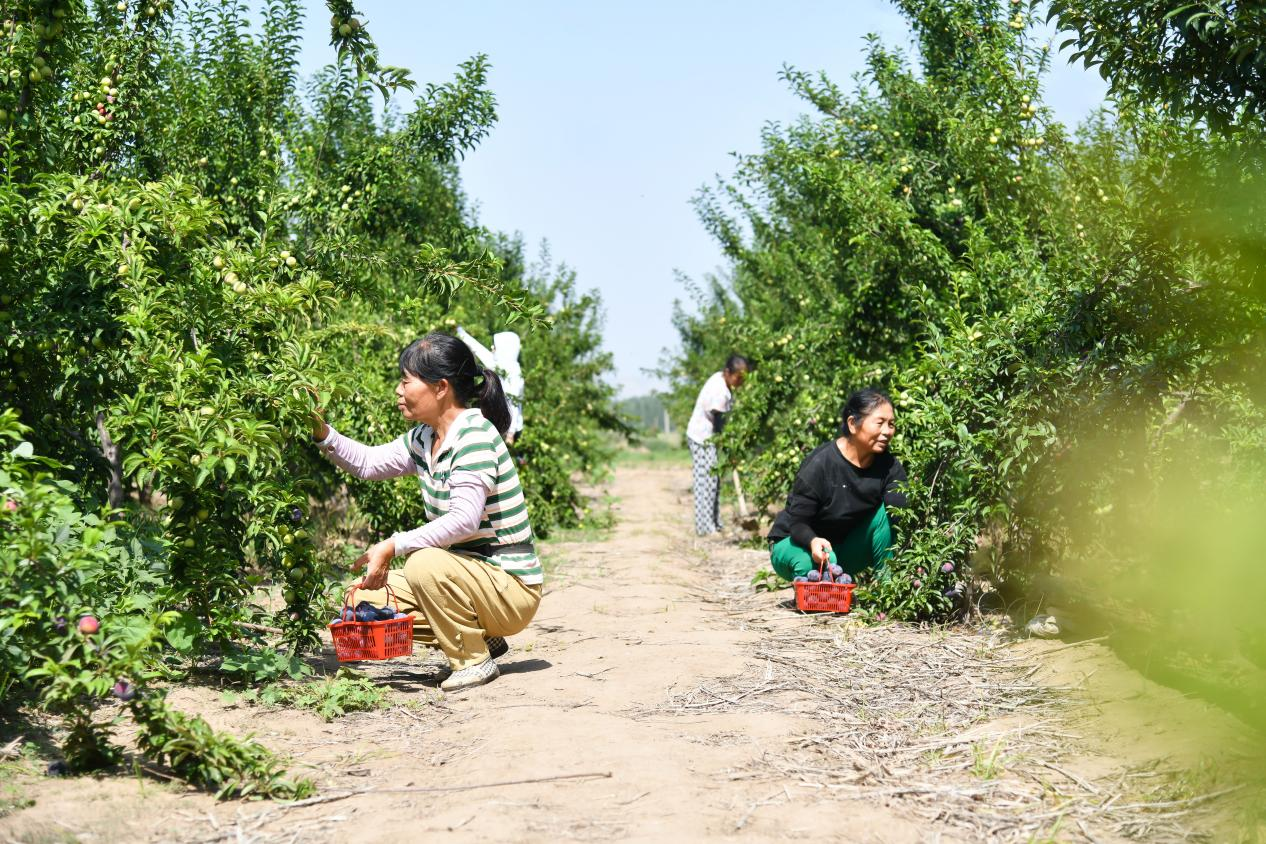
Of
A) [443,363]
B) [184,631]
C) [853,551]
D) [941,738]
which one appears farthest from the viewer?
[853,551]

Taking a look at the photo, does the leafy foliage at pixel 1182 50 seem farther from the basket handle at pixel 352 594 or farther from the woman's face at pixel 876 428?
the basket handle at pixel 352 594

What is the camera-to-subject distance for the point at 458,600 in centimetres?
506

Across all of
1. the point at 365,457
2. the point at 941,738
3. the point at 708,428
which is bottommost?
the point at 941,738

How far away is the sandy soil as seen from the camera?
10.5 ft

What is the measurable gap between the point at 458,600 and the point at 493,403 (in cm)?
88

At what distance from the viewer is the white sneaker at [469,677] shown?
16.6ft

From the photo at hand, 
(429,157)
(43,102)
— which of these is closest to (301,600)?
(43,102)

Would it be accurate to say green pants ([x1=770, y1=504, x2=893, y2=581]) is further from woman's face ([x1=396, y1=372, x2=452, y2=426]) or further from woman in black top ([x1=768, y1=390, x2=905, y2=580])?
woman's face ([x1=396, y1=372, x2=452, y2=426])

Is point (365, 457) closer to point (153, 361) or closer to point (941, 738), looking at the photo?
point (153, 361)

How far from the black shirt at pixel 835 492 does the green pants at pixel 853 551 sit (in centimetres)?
7

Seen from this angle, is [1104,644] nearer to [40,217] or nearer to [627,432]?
[40,217]

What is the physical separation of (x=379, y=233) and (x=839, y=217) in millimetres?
3198

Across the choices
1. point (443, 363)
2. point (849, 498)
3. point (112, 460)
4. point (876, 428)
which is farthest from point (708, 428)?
point (443, 363)

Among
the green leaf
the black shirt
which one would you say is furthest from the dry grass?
the green leaf
